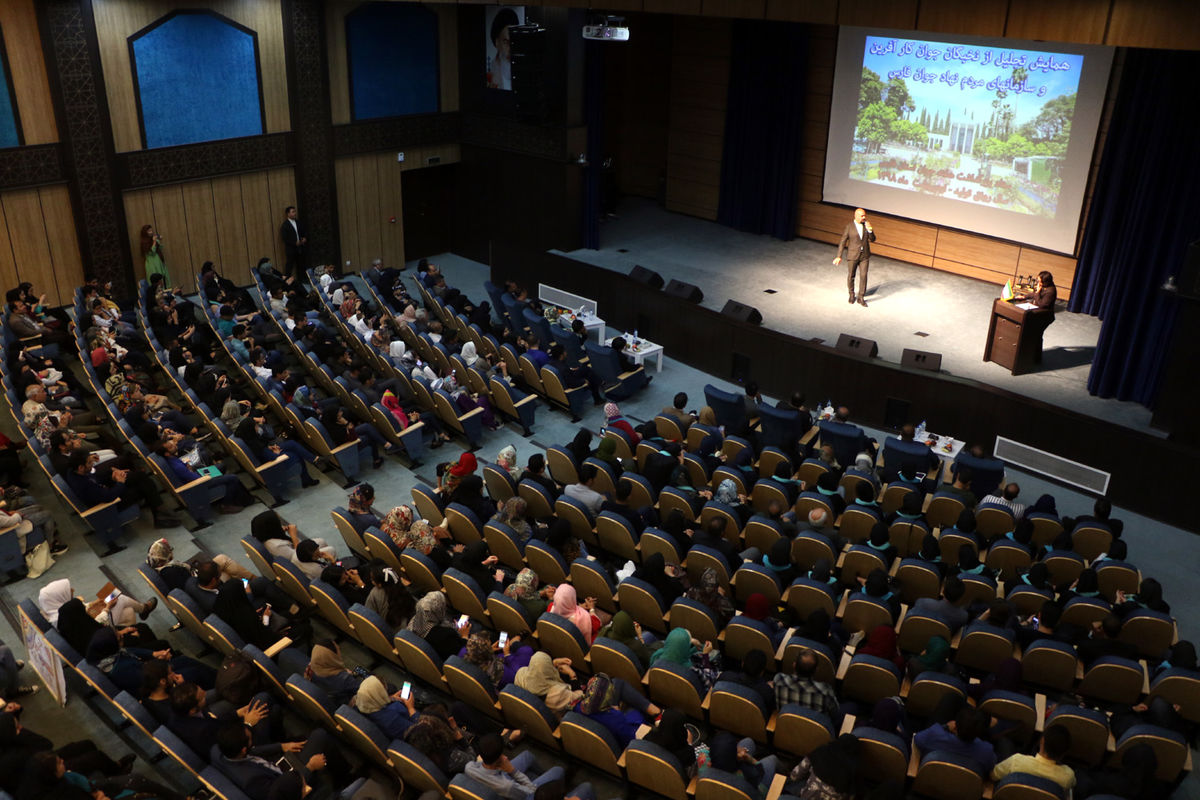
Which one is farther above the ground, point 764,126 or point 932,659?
point 764,126

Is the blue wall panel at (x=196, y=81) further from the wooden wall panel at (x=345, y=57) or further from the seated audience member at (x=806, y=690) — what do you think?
the seated audience member at (x=806, y=690)

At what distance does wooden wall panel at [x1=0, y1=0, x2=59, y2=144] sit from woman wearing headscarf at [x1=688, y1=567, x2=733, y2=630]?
10.8 metres

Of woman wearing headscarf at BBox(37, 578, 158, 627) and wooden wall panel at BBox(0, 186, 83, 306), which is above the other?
wooden wall panel at BBox(0, 186, 83, 306)

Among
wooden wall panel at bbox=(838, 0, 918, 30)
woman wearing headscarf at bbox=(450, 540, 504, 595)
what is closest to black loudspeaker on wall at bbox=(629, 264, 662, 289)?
wooden wall panel at bbox=(838, 0, 918, 30)

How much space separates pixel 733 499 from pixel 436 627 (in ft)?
9.79

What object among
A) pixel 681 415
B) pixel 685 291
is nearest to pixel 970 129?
pixel 685 291

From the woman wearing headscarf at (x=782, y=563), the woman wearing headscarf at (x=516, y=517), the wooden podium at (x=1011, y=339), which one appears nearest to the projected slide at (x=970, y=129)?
the wooden podium at (x=1011, y=339)

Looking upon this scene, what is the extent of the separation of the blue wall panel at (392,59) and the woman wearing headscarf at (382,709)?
39.3ft

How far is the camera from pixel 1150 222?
1097cm

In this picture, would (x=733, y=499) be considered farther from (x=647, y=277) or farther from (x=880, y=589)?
(x=647, y=277)

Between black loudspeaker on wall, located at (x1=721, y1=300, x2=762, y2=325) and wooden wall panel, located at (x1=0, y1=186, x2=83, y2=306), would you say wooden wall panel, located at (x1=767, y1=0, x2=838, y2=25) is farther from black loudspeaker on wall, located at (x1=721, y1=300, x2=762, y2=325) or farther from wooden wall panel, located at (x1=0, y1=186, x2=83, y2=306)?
wooden wall panel, located at (x1=0, y1=186, x2=83, y2=306)

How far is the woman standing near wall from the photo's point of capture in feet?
43.2

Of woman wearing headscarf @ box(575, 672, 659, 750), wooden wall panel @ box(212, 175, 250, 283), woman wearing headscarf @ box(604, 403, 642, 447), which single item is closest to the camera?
woman wearing headscarf @ box(575, 672, 659, 750)

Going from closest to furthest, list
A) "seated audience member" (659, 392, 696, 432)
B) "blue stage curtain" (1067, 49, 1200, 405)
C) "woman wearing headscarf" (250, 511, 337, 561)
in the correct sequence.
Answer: "woman wearing headscarf" (250, 511, 337, 561) → "seated audience member" (659, 392, 696, 432) → "blue stage curtain" (1067, 49, 1200, 405)
